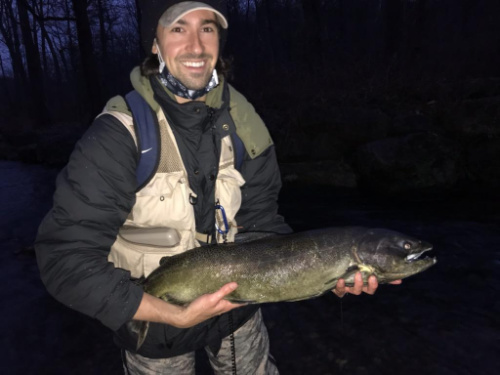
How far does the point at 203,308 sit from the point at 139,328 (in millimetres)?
448

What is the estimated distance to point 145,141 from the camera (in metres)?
2.28

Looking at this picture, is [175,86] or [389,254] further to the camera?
[389,254]

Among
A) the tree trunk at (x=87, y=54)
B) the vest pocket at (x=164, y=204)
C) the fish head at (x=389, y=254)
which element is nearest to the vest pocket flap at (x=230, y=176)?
the vest pocket at (x=164, y=204)

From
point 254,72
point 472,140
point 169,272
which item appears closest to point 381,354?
point 169,272

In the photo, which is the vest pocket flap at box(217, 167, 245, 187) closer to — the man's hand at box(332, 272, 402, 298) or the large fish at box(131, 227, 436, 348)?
the large fish at box(131, 227, 436, 348)

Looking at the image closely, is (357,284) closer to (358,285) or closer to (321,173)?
(358,285)

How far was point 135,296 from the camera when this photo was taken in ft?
7.30

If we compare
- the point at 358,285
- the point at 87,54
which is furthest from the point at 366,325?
the point at 87,54

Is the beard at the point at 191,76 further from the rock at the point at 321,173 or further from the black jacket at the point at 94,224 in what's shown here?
the rock at the point at 321,173

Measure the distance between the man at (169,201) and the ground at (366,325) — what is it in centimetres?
205

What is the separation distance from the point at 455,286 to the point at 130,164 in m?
5.72

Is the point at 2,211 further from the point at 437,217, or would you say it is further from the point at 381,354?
the point at 437,217

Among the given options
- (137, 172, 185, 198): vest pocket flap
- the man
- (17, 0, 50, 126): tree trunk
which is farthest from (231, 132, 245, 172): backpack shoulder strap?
(17, 0, 50, 126): tree trunk

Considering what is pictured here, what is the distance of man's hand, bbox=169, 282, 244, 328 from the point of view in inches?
92.9
